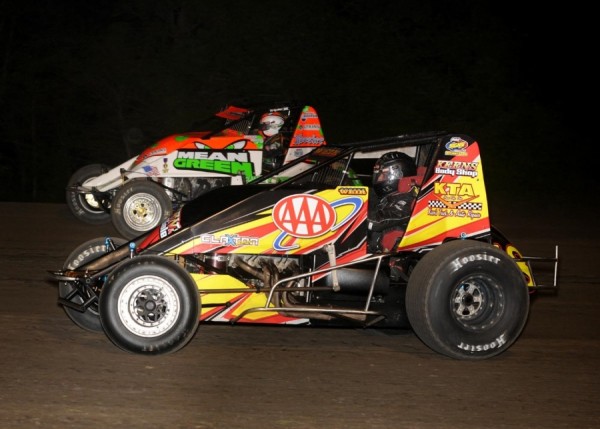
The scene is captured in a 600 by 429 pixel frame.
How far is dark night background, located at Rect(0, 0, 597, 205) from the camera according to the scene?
2181cm

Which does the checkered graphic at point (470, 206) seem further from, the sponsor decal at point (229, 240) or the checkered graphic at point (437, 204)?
the sponsor decal at point (229, 240)

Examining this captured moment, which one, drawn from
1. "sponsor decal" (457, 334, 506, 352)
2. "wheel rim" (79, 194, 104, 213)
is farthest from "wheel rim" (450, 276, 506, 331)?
"wheel rim" (79, 194, 104, 213)

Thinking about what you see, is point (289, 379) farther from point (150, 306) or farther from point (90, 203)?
point (90, 203)

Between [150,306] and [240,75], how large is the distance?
16.9m

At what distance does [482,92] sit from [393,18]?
330cm

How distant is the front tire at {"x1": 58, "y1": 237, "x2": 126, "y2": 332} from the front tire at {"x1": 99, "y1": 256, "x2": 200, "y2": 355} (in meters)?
0.57

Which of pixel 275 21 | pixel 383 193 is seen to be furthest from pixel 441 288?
pixel 275 21

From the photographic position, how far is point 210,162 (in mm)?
12148

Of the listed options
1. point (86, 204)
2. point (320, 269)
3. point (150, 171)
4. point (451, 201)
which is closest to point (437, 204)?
point (451, 201)

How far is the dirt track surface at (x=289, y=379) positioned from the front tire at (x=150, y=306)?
6.8 inches

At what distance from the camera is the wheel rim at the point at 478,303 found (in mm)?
6316

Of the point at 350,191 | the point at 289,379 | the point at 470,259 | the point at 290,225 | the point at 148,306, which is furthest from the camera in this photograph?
the point at 350,191

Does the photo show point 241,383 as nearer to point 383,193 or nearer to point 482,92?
point 383,193

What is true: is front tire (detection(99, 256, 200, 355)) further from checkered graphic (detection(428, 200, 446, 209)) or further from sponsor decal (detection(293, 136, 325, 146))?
sponsor decal (detection(293, 136, 325, 146))
